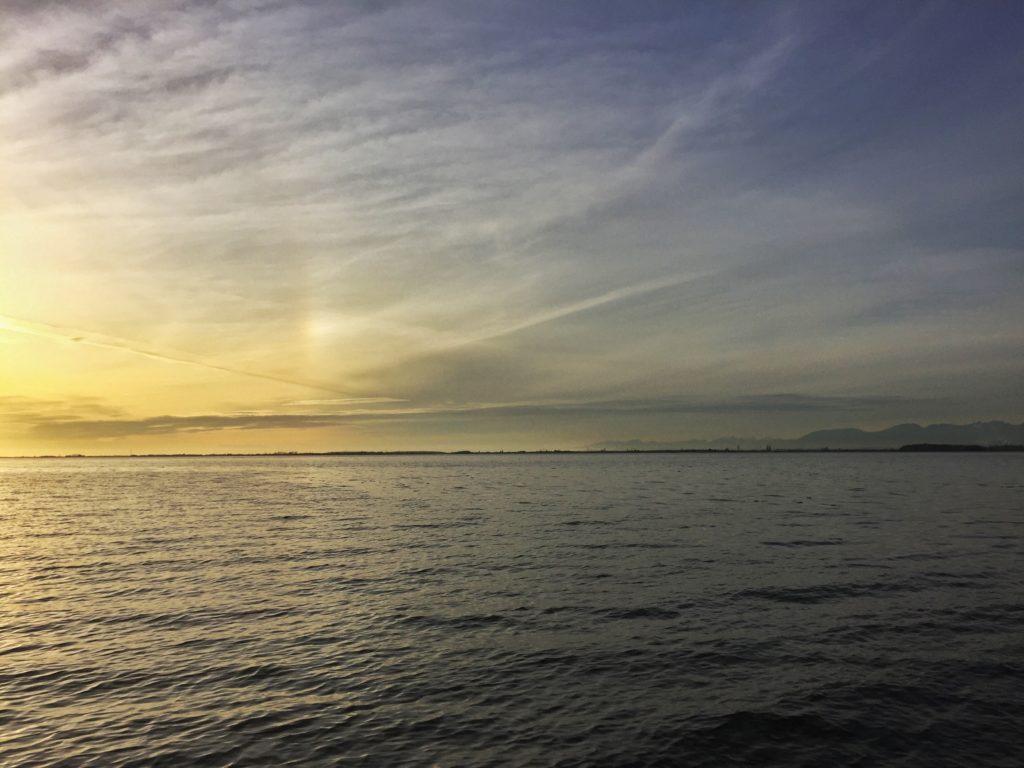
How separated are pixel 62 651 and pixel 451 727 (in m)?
17.8

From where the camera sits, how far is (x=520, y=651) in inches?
991

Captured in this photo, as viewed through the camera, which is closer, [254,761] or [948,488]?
[254,761]

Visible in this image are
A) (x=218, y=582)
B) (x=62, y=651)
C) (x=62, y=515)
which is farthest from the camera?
(x=62, y=515)

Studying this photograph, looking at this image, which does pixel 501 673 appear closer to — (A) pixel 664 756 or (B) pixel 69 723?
(A) pixel 664 756

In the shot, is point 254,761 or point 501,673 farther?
point 501,673

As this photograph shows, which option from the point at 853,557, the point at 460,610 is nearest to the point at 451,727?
the point at 460,610

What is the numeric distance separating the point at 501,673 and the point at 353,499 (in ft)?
289

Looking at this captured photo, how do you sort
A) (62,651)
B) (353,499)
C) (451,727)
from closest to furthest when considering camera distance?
1. (451,727)
2. (62,651)
3. (353,499)

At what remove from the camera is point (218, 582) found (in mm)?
39250

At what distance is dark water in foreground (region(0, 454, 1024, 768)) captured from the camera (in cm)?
1767

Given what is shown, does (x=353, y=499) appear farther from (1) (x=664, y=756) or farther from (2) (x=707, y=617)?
(1) (x=664, y=756)

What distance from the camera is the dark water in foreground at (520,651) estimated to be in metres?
17.7

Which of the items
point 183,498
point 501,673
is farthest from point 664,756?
point 183,498

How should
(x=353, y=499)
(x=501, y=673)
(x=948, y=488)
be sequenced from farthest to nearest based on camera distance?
(x=948, y=488), (x=353, y=499), (x=501, y=673)
